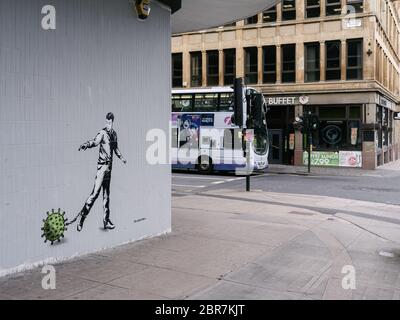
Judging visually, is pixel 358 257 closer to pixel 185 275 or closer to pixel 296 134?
pixel 185 275

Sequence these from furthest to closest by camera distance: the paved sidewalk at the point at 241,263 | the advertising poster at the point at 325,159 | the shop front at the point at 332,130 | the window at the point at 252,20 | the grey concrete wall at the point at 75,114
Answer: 1. the window at the point at 252,20
2. the advertising poster at the point at 325,159
3. the shop front at the point at 332,130
4. the grey concrete wall at the point at 75,114
5. the paved sidewalk at the point at 241,263

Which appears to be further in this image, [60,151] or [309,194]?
[309,194]

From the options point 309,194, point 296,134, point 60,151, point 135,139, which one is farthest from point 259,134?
point 60,151

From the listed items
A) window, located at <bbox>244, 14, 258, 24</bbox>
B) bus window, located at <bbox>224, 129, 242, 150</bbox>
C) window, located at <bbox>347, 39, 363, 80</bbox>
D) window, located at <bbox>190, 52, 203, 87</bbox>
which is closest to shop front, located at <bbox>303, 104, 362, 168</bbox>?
window, located at <bbox>347, 39, 363, 80</bbox>

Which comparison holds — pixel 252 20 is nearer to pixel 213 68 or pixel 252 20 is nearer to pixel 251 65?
pixel 251 65

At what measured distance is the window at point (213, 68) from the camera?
3703cm

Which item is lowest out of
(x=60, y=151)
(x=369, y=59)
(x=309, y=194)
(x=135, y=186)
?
(x=309, y=194)

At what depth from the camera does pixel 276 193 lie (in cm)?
1848

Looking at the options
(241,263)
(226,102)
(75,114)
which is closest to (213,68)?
(226,102)

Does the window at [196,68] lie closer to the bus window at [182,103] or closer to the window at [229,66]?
the window at [229,66]

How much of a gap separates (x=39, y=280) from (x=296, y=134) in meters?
29.3

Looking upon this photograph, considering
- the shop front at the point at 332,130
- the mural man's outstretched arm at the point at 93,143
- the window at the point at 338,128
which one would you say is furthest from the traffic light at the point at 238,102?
the window at the point at 338,128

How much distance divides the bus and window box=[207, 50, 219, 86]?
8565 mm

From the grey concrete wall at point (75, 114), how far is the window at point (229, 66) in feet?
89.7
